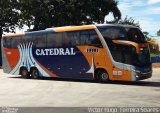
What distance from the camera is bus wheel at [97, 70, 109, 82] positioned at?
21.9 m

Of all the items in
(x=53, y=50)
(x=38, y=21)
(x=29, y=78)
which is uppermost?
(x=38, y=21)

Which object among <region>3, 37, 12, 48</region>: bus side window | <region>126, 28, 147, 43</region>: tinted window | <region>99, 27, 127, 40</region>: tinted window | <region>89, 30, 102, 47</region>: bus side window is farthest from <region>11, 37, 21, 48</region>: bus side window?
<region>126, 28, 147, 43</region>: tinted window

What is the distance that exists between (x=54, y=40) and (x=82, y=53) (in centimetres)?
258

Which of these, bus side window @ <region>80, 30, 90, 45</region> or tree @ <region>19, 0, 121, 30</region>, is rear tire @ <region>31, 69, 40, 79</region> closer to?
bus side window @ <region>80, 30, 90, 45</region>

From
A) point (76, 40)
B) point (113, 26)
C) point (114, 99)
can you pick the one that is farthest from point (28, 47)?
point (114, 99)

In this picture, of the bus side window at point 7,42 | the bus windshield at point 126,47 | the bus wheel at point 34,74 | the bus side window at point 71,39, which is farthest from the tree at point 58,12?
the bus windshield at point 126,47

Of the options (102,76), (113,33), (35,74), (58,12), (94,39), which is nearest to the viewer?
(113,33)

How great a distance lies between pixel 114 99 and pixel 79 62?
8.53 metres

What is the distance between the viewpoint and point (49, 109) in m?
12.7

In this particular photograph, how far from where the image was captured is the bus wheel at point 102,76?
21906 millimetres

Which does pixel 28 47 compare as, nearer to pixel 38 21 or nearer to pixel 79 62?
pixel 79 62

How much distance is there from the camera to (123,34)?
20594 mm

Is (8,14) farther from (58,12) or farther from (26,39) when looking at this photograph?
(26,39)

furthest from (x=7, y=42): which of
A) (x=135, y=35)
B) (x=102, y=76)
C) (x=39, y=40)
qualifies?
(x=135, y=35)
